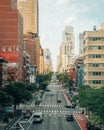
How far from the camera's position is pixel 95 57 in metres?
131

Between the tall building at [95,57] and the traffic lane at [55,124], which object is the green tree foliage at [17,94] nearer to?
the traffic lane at [55,124]

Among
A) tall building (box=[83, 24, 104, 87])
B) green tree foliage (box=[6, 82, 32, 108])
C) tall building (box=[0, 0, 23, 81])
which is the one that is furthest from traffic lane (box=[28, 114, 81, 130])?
tall building (box=[0, 0, 23, 81])

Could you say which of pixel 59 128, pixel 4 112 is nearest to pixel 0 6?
pixel 4 112

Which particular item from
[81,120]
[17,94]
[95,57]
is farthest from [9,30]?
[81,120]

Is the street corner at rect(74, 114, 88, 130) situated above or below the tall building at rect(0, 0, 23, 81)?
below

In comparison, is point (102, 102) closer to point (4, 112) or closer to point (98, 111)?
point (98, 111)

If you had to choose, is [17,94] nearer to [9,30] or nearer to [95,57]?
[95,57]

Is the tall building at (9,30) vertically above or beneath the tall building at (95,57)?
above

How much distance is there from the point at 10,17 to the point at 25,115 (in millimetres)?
85635

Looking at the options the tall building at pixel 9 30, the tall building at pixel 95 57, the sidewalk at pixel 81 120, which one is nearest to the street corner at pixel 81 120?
the sidewalk at pixel 81 120

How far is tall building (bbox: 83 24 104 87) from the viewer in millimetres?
130250

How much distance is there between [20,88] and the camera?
378ft

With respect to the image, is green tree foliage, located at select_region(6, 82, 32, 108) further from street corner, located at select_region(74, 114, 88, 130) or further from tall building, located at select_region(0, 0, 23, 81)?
tall building, located at select_region(0, 0, 23, 81)

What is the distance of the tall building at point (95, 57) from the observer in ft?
427
